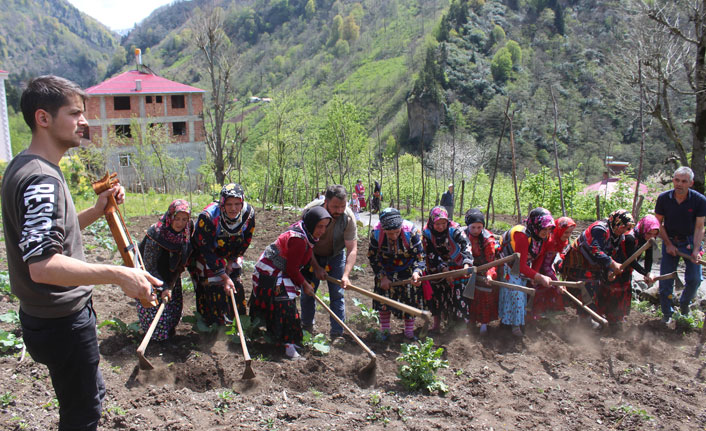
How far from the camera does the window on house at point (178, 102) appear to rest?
36406mm

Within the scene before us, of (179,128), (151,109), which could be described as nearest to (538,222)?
(151,109)

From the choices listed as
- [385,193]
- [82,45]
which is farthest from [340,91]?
[82,45]

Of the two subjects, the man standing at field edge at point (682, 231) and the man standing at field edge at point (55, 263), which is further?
the man standing at field edge at point (682, 231)

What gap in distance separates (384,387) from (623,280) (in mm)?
3113

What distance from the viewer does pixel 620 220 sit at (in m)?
5.41

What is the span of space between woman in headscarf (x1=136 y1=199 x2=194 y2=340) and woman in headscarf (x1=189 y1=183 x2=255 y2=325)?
144mm

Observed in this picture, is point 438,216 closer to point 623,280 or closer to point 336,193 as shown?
point 336,193

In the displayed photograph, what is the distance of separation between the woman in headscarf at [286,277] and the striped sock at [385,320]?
38.5 inches

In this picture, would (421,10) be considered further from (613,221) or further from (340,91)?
(613,221)

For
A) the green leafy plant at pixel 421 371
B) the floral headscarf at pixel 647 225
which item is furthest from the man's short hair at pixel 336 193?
the floral headscarf at pixel 647 225

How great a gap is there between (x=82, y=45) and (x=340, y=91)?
348ft

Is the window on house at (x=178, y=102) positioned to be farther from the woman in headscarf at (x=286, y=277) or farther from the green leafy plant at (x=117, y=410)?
the green leafy plant at (x=117, y=410)

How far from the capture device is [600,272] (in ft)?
18.8

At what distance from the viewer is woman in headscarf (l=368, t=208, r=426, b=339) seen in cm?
516
